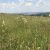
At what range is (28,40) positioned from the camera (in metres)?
11.2

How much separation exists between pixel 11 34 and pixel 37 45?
66.0 inches

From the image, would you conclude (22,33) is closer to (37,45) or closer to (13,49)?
(37,45)

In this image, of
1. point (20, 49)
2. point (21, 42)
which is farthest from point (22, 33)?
point (20, 49)

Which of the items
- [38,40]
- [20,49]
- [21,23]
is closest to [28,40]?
[38,40]

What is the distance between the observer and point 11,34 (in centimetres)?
1165

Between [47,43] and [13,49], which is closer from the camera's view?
[13,49]

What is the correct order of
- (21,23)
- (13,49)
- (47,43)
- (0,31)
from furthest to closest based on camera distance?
(21,23), (0,31), (47,43), (13,49)

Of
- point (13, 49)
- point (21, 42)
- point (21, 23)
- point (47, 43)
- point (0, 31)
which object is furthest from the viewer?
point (21, 23)

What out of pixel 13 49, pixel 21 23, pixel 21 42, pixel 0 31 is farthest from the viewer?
pixel 21 23

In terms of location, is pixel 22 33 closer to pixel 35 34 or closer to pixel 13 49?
pixel 35 34

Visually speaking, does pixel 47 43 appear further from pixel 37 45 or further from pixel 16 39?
pixel 16 39

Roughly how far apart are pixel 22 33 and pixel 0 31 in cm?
126

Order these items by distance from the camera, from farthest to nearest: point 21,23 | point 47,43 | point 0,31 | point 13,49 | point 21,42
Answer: point 21,23 → point 0,31 → point 47,43 → point 21,42 → point 13,49

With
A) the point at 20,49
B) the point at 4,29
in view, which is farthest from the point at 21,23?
the point at 20,49
